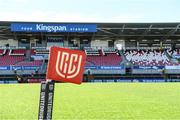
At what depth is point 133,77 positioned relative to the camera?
175 feet

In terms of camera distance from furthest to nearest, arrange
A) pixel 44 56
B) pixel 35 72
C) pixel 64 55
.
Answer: pixel 44 56 → pixel 35 72 → pixel 64 55

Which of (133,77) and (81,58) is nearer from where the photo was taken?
(81,58)

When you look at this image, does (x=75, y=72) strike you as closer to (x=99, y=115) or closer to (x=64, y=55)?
(x=64, y=55)

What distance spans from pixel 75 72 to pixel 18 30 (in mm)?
51025

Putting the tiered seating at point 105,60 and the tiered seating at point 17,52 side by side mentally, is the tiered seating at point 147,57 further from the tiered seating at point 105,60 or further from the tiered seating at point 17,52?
the tiered seating at point 17,52

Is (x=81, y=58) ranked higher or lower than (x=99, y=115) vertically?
higher

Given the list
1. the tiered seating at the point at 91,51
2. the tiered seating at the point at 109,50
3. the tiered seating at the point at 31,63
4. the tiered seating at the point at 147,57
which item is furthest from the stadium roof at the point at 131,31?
the tiered seating at the point at 31,63

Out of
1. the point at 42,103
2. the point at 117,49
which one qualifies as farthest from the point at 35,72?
the point at 42,103

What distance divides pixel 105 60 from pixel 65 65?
54.5 m

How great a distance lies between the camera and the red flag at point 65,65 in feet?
13.0

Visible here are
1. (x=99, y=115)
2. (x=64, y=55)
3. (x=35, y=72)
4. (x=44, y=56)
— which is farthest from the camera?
(x=44, y=56)

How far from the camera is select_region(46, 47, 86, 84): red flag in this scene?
3.96m

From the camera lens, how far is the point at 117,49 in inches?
2422

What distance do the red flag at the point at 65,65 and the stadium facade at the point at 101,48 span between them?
4552 centimetres
